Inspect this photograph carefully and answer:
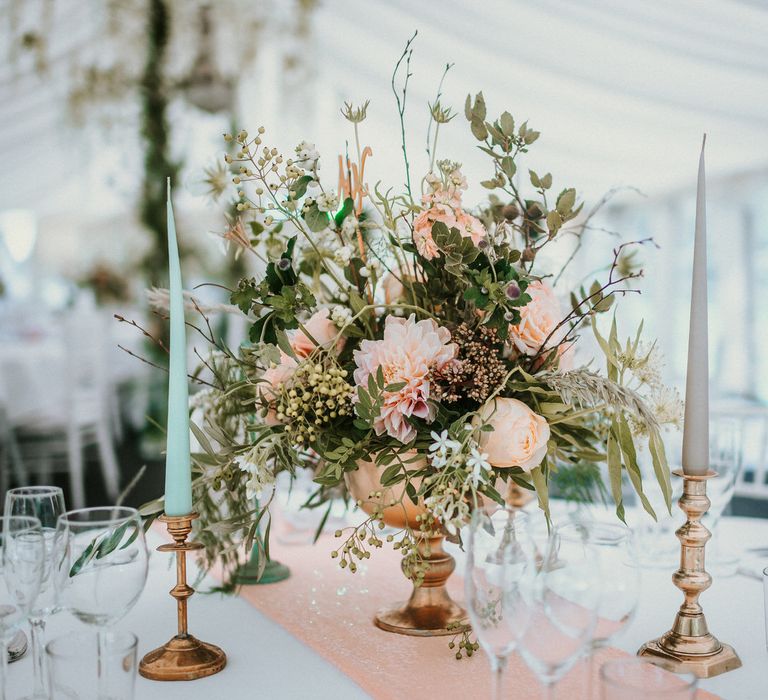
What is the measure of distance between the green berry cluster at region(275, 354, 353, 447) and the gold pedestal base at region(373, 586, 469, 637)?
0.26 meters

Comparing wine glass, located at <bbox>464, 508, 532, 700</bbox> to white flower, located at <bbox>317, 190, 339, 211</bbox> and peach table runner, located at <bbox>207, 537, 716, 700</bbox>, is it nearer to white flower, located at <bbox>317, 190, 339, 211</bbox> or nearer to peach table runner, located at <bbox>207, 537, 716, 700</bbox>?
peach table runner, located at <bbox>207, 537, 716, 700</bbox>

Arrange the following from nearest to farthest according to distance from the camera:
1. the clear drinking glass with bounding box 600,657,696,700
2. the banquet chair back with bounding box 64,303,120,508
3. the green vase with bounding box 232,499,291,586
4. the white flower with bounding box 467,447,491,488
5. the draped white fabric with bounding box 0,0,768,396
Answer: the clear drinking glass with bounding box 600,657,696,700 < the white flower with bounding box 467,447,491,488 < the green vase with bounding box 232,499,291,586 < the draped white fabric with bounding box 0,0,768,396 < the banquet chair back with bounding box 64,303,120,508

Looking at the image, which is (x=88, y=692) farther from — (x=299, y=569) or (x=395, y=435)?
(x=299, y=569)

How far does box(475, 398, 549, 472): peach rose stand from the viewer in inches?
34.2

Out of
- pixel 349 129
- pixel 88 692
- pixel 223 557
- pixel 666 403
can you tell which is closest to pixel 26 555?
pixel 88 692

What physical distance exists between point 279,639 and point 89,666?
387 millimetres

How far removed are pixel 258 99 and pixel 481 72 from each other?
1907 mm

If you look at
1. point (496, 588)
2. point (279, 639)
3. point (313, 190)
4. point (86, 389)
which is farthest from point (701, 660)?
point (86, 389)

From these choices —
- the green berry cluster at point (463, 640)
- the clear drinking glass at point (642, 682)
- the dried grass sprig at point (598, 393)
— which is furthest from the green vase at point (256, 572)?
the clear drinking glass at point (642, 682)

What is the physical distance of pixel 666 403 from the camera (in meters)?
0.99

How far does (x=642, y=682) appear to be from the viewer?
64 centimetres

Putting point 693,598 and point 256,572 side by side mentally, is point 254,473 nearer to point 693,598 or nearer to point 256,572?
point 256,572

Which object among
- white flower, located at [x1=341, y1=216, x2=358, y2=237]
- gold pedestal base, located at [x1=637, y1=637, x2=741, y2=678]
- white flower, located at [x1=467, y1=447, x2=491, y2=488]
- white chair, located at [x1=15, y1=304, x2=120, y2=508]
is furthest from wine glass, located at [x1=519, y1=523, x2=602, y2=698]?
white chair, located at [x1=15, y1=304, x2=120, y2=508]

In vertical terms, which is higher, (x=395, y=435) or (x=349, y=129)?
(x=349, y=129)
